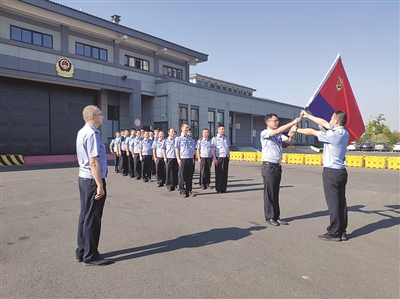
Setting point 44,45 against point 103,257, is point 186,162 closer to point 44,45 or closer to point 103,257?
point 103,257

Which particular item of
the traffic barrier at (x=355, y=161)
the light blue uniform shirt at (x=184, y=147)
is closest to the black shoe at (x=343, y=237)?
the light blue uniform shirt at (x=184, y=147)

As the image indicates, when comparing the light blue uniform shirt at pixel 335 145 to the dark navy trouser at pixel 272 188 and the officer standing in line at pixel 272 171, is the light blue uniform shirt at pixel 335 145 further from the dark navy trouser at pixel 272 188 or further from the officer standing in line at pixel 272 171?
the dark navy trouser at pixel 272 188

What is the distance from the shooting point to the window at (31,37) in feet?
67.2

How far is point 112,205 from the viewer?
723 centimetres

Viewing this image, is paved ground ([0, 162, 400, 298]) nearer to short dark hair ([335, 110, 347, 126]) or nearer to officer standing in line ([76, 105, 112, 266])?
officer standing in line ([76, 105, 112, 266])

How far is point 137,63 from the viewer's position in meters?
28.5

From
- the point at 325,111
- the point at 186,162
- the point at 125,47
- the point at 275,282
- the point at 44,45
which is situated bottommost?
the point at 275,282

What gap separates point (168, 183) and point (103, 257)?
5.31 metres

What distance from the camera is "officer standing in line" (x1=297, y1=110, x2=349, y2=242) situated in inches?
185

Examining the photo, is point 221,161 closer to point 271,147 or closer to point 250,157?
point 271,147

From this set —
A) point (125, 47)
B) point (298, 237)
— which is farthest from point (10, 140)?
point (298, 237)

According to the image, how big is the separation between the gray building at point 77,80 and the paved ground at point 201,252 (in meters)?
15.6

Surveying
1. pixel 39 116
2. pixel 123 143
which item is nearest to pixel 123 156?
pixel 123 143

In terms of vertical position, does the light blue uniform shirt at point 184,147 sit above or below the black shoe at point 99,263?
above
